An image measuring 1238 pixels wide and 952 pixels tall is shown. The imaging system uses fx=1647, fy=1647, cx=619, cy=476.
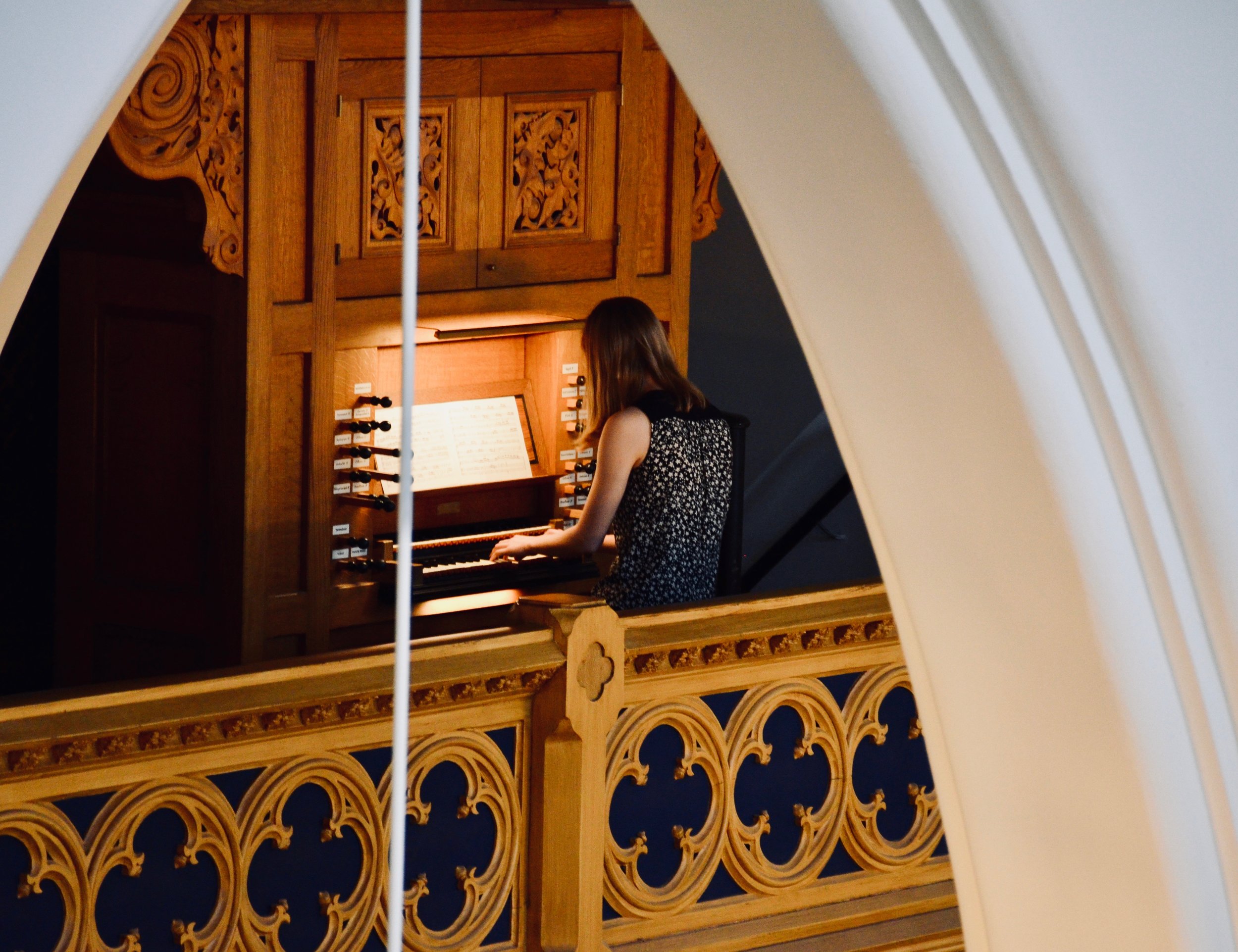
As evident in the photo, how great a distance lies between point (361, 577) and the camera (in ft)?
16.4

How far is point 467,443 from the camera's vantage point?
535 cm

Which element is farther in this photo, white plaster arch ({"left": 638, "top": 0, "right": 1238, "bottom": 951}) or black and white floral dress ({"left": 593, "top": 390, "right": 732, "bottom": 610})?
black and white floral dress ({"left": 593, "top": 390, "right": 732, "bottom": 610})

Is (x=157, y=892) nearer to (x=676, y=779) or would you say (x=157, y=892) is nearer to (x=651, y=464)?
Result: (x=676, y=779)

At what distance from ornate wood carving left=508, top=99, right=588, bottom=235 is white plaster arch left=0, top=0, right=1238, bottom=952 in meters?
3.95

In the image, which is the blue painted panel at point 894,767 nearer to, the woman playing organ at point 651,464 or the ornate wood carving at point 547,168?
the woman playing organ at point 651,464

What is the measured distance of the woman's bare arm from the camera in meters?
4.14

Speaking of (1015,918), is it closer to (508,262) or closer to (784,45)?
(784,45)

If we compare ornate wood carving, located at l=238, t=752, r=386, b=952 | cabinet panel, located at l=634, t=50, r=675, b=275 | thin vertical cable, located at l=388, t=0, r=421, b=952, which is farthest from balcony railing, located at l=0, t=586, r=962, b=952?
cabinet panel, located at l=634, t=50, r=675, b=275

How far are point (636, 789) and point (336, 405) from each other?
6.14 feet

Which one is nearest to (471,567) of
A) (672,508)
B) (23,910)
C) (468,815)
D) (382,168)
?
(672,508)

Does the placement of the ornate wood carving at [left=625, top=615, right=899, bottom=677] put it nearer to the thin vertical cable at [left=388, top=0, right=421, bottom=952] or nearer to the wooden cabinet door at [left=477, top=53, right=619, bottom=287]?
the wooden cabinet door at [left=477, top=53, right=619, bottom=287]

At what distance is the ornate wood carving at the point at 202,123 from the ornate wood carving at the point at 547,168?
926 millimetres

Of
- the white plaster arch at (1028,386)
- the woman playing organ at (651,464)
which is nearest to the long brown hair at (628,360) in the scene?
the woman playing organ at (651,464)

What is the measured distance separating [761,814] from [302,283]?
2.10 m
